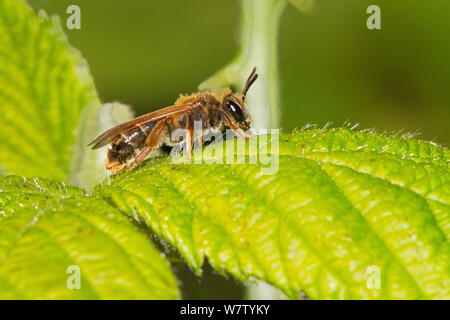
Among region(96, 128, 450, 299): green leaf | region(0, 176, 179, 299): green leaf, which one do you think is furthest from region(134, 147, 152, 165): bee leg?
region(0, 176, 179, 299): green leaf

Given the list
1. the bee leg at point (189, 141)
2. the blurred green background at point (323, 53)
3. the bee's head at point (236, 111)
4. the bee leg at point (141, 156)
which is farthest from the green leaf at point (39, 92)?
the blurred green background at point (323, 53)

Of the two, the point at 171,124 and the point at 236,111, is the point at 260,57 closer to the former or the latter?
the point at 236,111

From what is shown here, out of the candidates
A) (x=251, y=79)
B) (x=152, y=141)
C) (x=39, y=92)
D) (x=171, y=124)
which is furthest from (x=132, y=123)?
(x=251, y=79)

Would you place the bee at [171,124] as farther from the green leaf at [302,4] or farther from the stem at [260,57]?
the green leaf at [302,4]

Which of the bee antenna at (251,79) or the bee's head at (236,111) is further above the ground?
the bee antenna at (251,79)

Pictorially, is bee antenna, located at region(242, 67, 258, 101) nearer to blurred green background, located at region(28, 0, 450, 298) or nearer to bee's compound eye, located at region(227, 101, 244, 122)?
bee's compound eye, located at region(227, 101, 244, 122)
